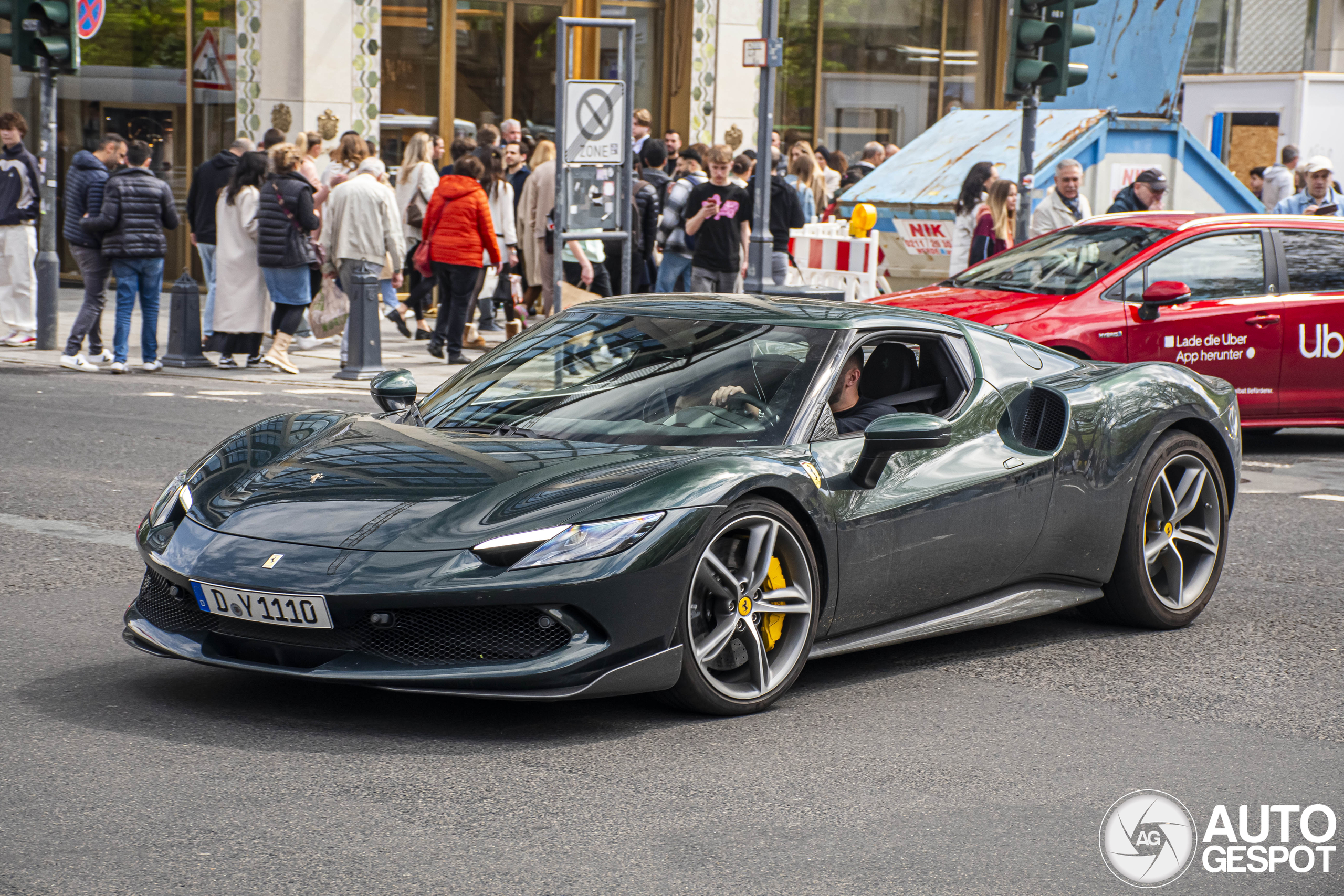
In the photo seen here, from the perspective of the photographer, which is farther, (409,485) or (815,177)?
(815,177)

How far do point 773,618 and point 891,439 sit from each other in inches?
26.5

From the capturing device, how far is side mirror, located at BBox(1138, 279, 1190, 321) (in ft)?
35.2

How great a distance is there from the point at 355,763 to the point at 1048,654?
2764 mm

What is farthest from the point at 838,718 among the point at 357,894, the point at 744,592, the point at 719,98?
the point at 719,98

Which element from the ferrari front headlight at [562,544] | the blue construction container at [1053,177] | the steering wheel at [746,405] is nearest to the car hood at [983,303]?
the steering wheel at [746,405]

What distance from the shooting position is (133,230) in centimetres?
1351

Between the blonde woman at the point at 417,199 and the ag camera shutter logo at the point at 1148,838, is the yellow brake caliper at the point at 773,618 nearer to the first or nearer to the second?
the ag camera shutter logo at the point at 1148,838

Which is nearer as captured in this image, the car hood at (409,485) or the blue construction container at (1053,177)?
the car hood at (409,485)

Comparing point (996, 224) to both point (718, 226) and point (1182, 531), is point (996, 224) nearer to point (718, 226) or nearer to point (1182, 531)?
point (718, 226)

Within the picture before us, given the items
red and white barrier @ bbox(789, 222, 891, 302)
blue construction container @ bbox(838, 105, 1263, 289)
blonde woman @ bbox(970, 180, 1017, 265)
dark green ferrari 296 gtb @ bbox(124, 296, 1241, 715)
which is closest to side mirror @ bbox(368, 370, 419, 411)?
dark green ferrari 296 gtb @ bbox(124, 296, 1241, 715)

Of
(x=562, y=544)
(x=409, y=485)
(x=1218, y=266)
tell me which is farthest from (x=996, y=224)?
(x=562, y=544)

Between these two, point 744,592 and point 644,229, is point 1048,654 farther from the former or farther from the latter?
point 644,229

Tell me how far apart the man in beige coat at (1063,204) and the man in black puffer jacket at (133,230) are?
719 centimetres

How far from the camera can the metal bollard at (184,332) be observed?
1424cm
